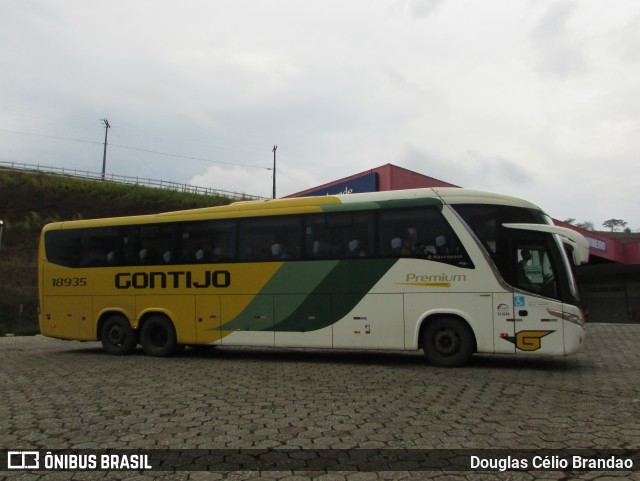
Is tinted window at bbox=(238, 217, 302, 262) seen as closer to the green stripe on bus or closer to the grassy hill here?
the green stripe on bus

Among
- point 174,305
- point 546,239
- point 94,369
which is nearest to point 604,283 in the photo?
point 546,239

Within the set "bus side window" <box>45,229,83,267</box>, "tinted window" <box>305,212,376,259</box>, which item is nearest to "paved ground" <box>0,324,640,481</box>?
"tinted window" <box>305,212,376,259</box>

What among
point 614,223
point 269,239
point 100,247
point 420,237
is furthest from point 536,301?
point 614,223

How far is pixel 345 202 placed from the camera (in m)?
10.9

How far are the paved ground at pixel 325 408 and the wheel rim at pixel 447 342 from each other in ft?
1.46

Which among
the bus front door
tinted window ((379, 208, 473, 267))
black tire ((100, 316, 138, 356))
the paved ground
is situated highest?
tinted window ((379, 208, 473, 267))

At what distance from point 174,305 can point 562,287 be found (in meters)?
8.29

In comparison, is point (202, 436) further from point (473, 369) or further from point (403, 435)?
point (473, 369)

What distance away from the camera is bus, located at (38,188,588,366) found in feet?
31.6

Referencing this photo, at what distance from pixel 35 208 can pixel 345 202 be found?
3934cm

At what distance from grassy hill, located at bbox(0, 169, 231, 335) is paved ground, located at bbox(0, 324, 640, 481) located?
20.7 m

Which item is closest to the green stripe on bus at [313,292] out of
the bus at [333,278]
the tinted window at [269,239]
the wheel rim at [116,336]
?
the bus at [333,278]

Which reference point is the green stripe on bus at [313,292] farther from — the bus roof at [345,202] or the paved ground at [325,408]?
the bus roof at [345,202]

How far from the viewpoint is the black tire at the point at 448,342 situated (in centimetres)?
982
